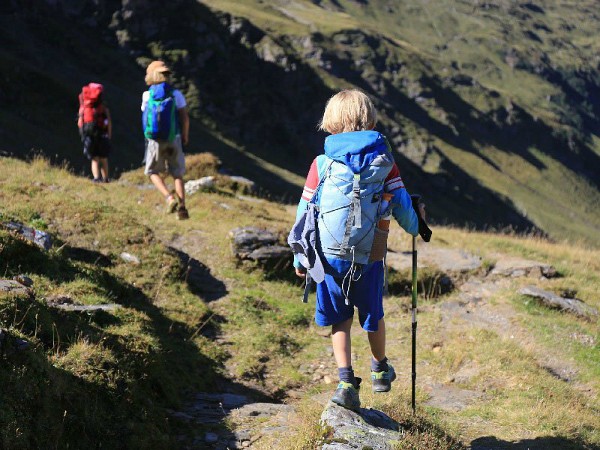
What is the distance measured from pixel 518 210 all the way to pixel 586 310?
186329 millimetres

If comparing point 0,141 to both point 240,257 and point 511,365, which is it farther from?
point 511,365

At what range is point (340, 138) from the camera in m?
5.64

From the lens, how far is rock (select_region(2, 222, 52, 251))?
922 cm

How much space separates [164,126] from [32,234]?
3.67 meters

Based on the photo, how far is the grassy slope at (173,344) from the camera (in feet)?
19.6

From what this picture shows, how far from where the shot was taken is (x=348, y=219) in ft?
18.4

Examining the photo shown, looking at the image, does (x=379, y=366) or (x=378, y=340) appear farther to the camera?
(x=379, y=366)

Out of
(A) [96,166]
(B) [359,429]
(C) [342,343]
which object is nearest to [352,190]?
(C) [342,343]

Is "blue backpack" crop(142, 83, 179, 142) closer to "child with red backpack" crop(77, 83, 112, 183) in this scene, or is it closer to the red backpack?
"child with red backpack" crop(77, 83, 112, 183)

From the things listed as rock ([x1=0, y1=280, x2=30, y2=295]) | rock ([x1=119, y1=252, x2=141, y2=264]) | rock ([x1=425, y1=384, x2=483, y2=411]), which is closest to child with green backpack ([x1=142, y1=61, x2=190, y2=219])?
rock ([x1=119, y1=252, x2=141, y2=264])

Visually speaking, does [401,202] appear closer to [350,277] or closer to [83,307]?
[350,277]

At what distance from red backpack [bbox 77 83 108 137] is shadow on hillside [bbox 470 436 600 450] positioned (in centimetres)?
1285

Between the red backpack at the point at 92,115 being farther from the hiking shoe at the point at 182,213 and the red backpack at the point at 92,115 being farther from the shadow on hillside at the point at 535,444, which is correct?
the shadow on hillside at the point at 535,444

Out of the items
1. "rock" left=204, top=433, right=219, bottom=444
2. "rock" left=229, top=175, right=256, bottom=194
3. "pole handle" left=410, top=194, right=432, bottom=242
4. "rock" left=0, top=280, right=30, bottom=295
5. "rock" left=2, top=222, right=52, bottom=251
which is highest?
"pole handle" left=410, top=194, right=432, bottom=242
